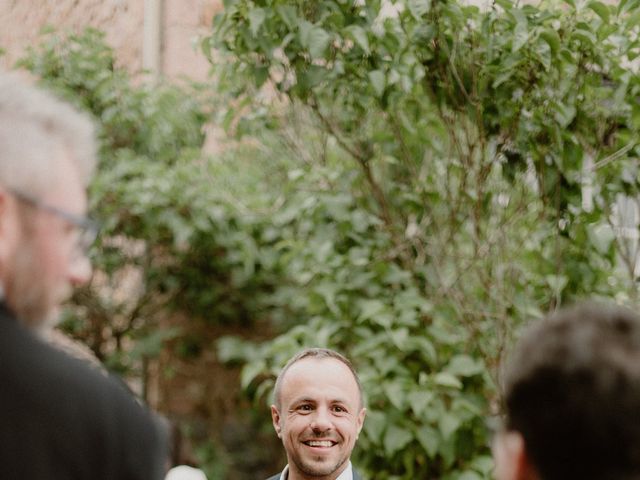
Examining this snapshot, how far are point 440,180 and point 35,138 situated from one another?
11.3 feet

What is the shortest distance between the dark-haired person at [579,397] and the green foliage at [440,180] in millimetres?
2396

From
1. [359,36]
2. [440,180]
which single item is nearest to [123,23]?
[440,180]

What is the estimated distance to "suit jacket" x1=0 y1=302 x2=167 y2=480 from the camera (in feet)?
4.01

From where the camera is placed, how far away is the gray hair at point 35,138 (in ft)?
4.21

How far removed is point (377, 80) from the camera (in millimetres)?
3646

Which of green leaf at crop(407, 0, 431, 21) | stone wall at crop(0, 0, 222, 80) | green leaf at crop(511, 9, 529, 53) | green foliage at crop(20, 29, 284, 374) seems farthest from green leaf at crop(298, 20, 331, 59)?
stone wall at crop(0, 0, 222, 80)

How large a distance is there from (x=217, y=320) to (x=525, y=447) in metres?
5.62

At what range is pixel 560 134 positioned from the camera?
3.79 m

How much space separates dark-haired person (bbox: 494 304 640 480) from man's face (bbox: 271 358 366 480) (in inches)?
67.5

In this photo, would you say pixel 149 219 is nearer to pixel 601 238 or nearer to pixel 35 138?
pixel 601 238

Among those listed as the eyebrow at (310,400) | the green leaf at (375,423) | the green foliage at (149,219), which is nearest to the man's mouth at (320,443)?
the eyebrow at (310,400)

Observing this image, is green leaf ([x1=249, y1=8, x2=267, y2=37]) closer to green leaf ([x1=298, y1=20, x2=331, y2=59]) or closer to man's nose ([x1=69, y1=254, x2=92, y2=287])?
green leaf ([x1=298, y1=20, x2=331, y2=59])

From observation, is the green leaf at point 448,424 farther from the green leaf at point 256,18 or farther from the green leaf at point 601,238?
the green leaf at point 256,18

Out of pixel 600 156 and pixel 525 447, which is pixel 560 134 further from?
pixel 525 447
